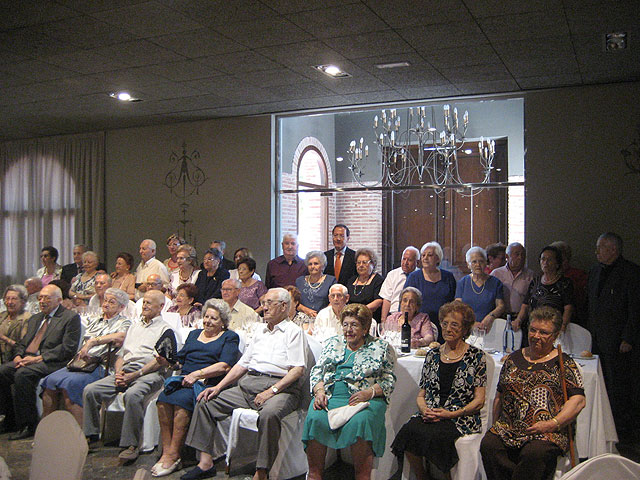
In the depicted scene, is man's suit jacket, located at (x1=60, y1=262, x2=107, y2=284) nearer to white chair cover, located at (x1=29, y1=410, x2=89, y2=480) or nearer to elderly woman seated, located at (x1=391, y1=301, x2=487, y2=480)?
elderly woman seated, located at (x1=391, y1=301, x2=487, y2=480)

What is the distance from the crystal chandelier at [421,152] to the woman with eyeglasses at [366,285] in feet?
5.79

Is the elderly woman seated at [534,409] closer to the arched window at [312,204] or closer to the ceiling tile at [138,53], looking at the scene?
the ceiling tile at [138,53]

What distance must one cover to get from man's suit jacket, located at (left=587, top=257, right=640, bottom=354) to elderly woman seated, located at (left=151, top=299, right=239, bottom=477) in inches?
120

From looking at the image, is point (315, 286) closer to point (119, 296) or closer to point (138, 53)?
point (119, 296)

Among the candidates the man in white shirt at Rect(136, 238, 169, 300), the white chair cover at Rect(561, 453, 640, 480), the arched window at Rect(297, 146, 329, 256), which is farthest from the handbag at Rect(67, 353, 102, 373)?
the white chair cover at Rect(561, 453, 640, 480)

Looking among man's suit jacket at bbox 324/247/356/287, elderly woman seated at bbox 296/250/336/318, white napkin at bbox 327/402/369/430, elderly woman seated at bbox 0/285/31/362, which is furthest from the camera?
man's suit jacket at bbox 324/247/356/287

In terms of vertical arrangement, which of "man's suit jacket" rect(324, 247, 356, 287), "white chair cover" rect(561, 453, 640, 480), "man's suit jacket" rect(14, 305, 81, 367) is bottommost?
"man's suit jacket" rect(14, 305, 81, 367)

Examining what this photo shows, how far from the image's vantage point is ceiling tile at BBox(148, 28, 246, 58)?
17.6 ft

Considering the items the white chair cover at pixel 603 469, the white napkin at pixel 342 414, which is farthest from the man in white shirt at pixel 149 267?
the white chair cover at pixel 603 469

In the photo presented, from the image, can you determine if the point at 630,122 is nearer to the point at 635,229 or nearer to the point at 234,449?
the point at 635,229

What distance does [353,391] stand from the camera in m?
4.38

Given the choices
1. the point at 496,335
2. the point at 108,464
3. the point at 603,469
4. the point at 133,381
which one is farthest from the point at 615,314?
the point at 108,464

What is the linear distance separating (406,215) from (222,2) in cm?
397

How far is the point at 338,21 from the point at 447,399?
2820 mm
